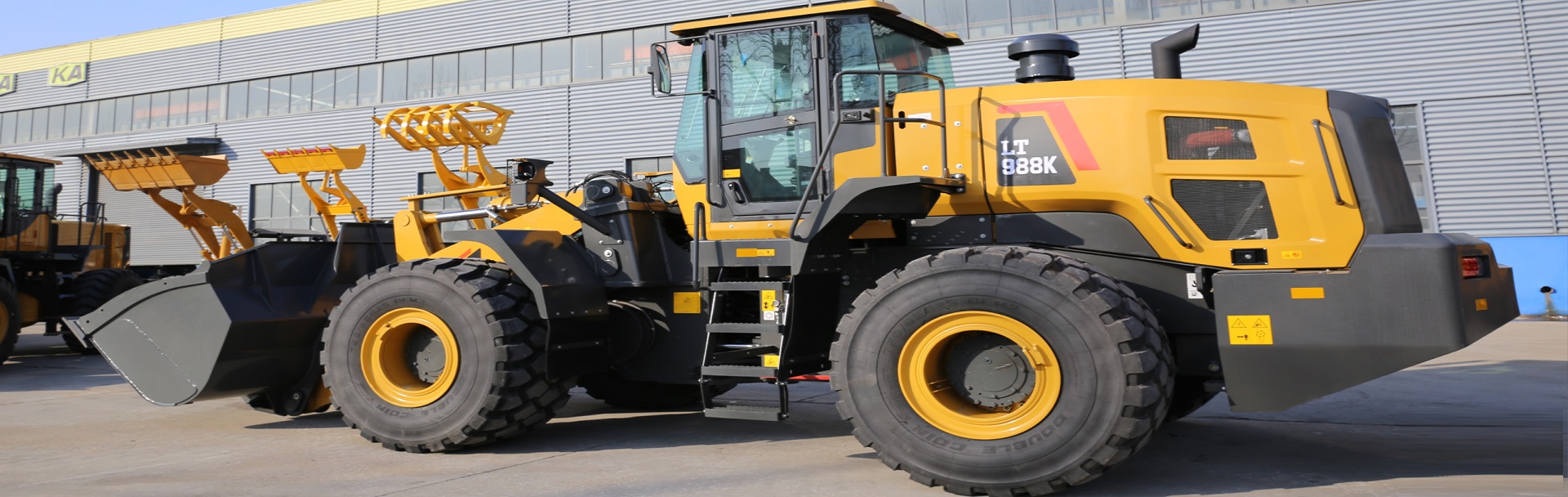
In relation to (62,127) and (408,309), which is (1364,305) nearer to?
(408,309)

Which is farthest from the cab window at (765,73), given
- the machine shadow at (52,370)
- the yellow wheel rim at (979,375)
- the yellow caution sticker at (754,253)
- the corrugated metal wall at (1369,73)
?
the corrugated metal wall at (1369,73)

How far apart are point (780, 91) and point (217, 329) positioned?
437 centimetres

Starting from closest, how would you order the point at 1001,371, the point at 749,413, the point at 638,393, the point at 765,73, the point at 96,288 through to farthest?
the point at 1001,371 < the point at 749,413 < the point at 765,73 < the point at 638,393 < the point at 96,288

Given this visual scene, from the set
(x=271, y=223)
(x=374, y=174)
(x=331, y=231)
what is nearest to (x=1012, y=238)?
(x=331, y=231)

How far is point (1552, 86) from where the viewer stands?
68.1 feet

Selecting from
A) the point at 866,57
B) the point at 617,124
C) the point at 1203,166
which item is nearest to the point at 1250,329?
the point at 1203,166

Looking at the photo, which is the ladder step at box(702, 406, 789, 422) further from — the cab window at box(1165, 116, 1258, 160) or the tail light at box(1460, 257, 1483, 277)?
the tail light at box(1460, 257, 1483, 277)

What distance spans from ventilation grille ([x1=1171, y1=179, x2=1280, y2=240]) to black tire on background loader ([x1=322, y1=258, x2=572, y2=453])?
3.91m

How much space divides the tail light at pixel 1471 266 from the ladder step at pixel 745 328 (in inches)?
134

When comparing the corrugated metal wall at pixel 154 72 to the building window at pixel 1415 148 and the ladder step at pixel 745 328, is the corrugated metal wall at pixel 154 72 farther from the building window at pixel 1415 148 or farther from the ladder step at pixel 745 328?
the building window at pixel 1415 148

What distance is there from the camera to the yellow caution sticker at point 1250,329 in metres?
4.76

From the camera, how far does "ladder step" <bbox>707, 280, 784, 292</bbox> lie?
5844 millimetres

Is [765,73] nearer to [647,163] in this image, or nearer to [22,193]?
[22,193]

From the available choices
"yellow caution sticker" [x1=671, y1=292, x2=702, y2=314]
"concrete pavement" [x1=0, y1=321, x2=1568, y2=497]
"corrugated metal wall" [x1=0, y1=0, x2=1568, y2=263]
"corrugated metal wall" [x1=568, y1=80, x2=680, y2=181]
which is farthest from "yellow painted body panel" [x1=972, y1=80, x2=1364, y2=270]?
"corrugated metal wall" [x1=568, y1=80, x2=680, y2=181]
